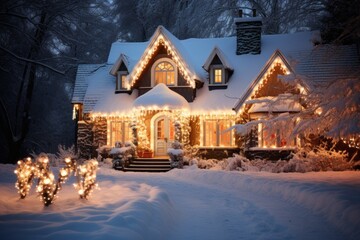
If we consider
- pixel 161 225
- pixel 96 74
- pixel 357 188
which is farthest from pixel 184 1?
pixel 161 225

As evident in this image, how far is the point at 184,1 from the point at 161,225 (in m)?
28.5

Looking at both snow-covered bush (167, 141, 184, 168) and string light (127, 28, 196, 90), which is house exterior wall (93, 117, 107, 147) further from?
snow-covered bush (167, 141, 184, 168)

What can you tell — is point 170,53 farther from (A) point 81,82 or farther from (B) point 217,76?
Result: (A) point 81,82

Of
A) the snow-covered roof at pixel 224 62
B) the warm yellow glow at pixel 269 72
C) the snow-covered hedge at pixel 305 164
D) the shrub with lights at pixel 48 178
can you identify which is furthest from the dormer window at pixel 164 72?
the shrub with lights at pixel 48 178

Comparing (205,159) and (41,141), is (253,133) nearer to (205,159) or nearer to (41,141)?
(205,159)

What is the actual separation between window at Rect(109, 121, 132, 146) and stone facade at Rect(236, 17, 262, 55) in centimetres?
891

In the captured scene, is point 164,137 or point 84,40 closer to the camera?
point 164,137

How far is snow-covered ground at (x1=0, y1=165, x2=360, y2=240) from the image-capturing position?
5773mm

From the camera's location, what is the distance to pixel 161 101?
19594 mm

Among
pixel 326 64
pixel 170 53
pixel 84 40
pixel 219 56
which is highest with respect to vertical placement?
pixel 84 40

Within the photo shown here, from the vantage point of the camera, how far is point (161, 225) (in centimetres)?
688

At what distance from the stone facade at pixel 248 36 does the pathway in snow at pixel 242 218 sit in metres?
13.9

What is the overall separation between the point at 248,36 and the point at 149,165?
10.9m

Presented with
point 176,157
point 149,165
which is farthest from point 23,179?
point 149,165
